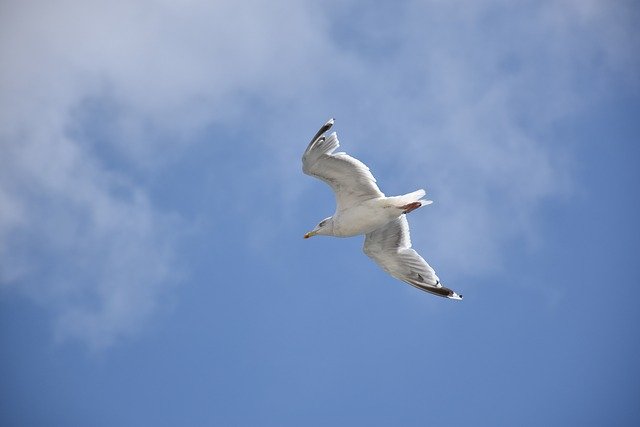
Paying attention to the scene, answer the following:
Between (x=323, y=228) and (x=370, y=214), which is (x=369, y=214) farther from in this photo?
(x=323, y=228)

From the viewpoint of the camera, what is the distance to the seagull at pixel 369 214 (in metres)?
15.8

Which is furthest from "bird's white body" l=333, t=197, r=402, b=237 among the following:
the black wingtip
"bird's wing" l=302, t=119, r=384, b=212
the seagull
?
the black wingtip

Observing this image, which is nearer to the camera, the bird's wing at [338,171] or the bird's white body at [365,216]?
the bird's wing at [338,171]

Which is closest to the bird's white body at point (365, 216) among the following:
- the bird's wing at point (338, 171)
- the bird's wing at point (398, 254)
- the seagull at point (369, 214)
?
the seagull at point (369, 214)

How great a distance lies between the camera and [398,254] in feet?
57.8

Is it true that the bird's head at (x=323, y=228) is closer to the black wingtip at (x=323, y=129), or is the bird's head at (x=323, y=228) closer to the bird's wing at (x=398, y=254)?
the bird's wing at (x=398, y=254)

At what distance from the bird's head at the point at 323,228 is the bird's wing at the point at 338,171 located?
0.45 metres

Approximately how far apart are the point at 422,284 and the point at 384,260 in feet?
3.26

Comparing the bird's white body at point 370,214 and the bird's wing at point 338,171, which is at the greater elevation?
the bird's wing at point 338,171

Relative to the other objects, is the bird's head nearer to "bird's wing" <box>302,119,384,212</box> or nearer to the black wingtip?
"bird's wing" <box>302,119,384,212</box>

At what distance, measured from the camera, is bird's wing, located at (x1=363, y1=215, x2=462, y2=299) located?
17.5 metres

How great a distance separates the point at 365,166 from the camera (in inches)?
643

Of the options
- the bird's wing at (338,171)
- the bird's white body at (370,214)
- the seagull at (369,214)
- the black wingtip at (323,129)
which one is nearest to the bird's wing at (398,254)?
the seagull at (369,214)

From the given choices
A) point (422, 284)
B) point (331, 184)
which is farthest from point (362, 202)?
point (422, 284)
